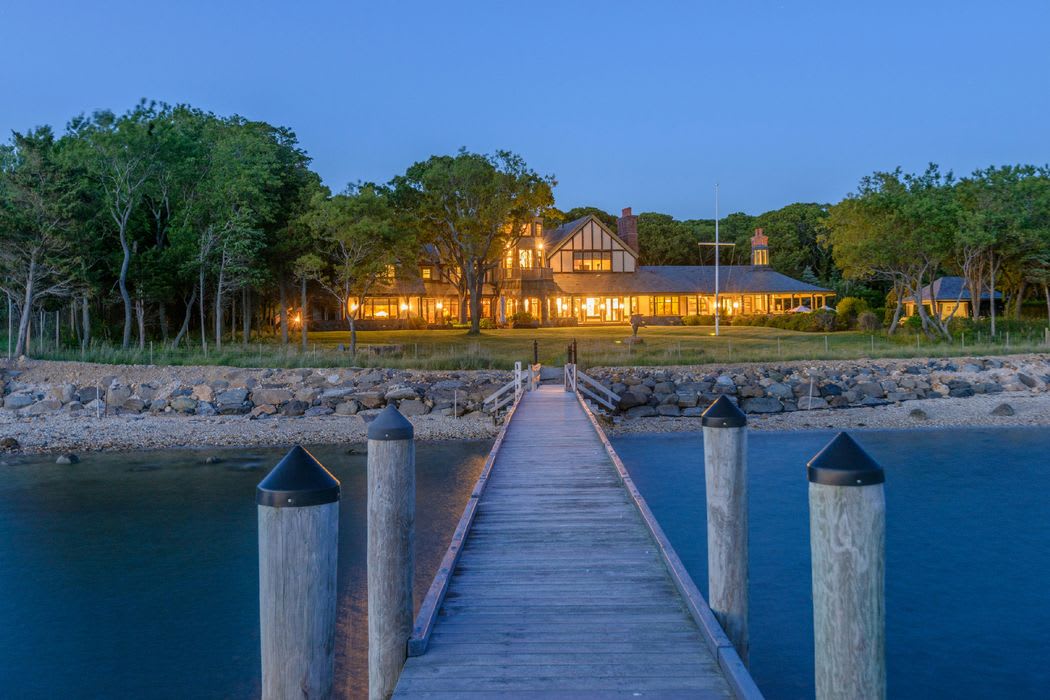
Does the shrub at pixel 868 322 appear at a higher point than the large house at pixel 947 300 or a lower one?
lower

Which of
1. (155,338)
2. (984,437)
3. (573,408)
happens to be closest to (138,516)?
(573,408)

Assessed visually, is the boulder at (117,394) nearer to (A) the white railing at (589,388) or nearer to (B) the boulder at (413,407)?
(B) the boulder at (413,407)

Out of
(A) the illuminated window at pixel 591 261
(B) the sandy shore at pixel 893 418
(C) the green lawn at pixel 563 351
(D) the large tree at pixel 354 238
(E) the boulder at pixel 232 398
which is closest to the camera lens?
(B) the sandy shore at pixel 893 418

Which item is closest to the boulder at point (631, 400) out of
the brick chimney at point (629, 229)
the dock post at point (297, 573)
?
the dock post at point (297, 573)

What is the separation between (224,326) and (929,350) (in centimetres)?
3499

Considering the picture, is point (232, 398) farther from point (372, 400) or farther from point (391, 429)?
point (391, 429)

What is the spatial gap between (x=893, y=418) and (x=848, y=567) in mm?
20879

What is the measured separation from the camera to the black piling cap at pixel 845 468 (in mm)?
3307

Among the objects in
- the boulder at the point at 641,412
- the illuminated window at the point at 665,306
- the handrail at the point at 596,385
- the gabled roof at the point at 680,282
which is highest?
the gabled roof at the point at 680,282

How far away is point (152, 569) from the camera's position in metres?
11.7

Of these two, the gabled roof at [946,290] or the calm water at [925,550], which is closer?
the calm water at [925,550]

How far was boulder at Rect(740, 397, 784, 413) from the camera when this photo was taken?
23172 mm

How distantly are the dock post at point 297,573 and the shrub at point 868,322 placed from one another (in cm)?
4073

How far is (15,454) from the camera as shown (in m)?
18.8
